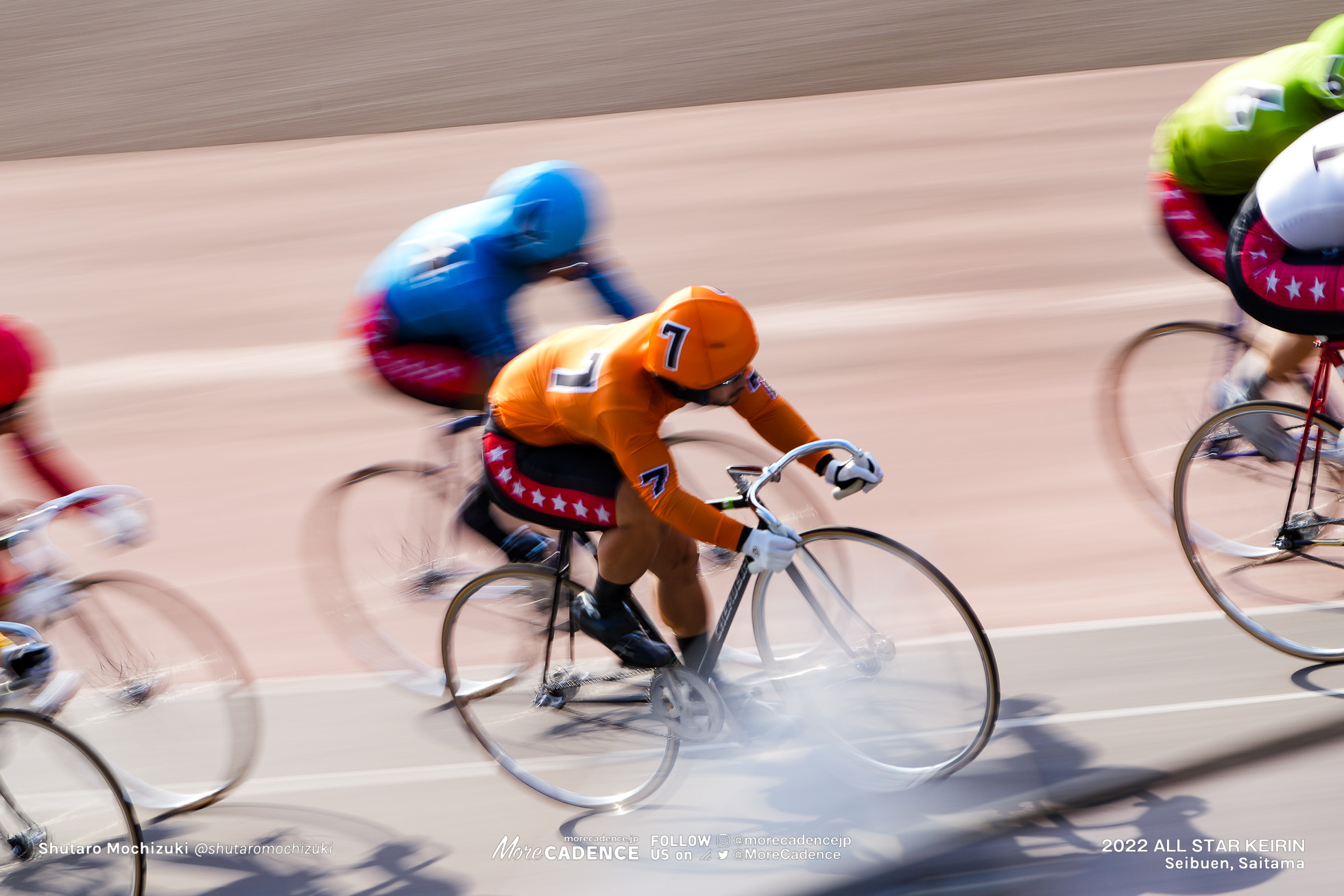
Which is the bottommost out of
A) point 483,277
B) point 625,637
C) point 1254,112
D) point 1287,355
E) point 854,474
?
point 625,637

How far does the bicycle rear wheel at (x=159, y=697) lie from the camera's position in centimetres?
332

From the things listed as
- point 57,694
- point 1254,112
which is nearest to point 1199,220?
point 1254,112

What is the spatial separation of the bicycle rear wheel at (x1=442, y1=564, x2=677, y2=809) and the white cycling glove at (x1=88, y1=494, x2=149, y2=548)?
0.87 m

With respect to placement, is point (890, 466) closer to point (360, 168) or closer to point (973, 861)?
point (973, 861)

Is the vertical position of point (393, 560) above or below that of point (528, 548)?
below

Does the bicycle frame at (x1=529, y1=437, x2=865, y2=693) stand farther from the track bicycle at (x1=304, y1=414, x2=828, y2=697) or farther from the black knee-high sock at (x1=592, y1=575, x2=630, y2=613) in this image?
the track bicycle at (x1=304, y1=414, x2=828, y2=697)

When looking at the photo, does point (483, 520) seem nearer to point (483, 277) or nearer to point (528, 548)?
point (528, 548)

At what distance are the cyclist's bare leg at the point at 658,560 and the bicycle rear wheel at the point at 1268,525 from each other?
1.56 m

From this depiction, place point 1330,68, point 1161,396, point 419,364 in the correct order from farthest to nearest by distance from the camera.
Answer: point 1161,396
point 419,364
point 1330,68

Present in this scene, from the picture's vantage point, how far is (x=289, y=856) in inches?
128

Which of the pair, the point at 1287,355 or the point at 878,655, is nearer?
the point at 878,655

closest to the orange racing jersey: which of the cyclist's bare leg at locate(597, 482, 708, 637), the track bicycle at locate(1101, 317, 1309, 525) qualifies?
the cyclist's bare leg at locate(597, 482, 708, 637)

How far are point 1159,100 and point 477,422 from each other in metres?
9.50

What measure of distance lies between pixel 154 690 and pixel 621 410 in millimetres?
1670
